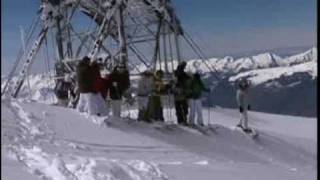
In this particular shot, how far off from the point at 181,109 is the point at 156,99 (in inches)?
38.0

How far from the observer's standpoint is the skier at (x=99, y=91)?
56.7ft

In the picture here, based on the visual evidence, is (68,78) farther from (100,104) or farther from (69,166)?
(69,166)

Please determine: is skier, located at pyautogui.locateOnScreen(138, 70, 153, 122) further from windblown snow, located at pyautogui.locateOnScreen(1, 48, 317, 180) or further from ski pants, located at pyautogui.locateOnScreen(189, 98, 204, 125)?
ski pants, located at pyautogui.locateOnScreen(189, 98, 204, 125)

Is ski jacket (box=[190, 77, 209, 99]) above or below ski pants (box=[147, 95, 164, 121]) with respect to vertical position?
above

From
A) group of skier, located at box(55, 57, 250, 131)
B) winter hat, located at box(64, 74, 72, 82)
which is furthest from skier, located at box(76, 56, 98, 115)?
winter hat, located at box(64, 74, 72, 82)

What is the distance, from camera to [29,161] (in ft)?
39.8

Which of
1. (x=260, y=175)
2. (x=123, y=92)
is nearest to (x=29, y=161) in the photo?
(x=260, y=175)

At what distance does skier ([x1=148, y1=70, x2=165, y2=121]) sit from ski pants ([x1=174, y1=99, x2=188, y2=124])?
0.42 meters

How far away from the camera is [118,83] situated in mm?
17891

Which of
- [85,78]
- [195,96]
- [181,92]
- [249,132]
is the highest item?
[85,78]

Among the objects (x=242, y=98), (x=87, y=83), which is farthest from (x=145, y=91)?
(x=242, y=98)

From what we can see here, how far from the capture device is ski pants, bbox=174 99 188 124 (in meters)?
19.0

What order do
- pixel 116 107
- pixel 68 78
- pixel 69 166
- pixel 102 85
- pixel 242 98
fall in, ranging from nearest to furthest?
pixel 69 166 < pixel 102 85 < pixel 116 107 < pixel 242 98 < pixel 68 78

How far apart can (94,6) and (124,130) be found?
7.98 m
